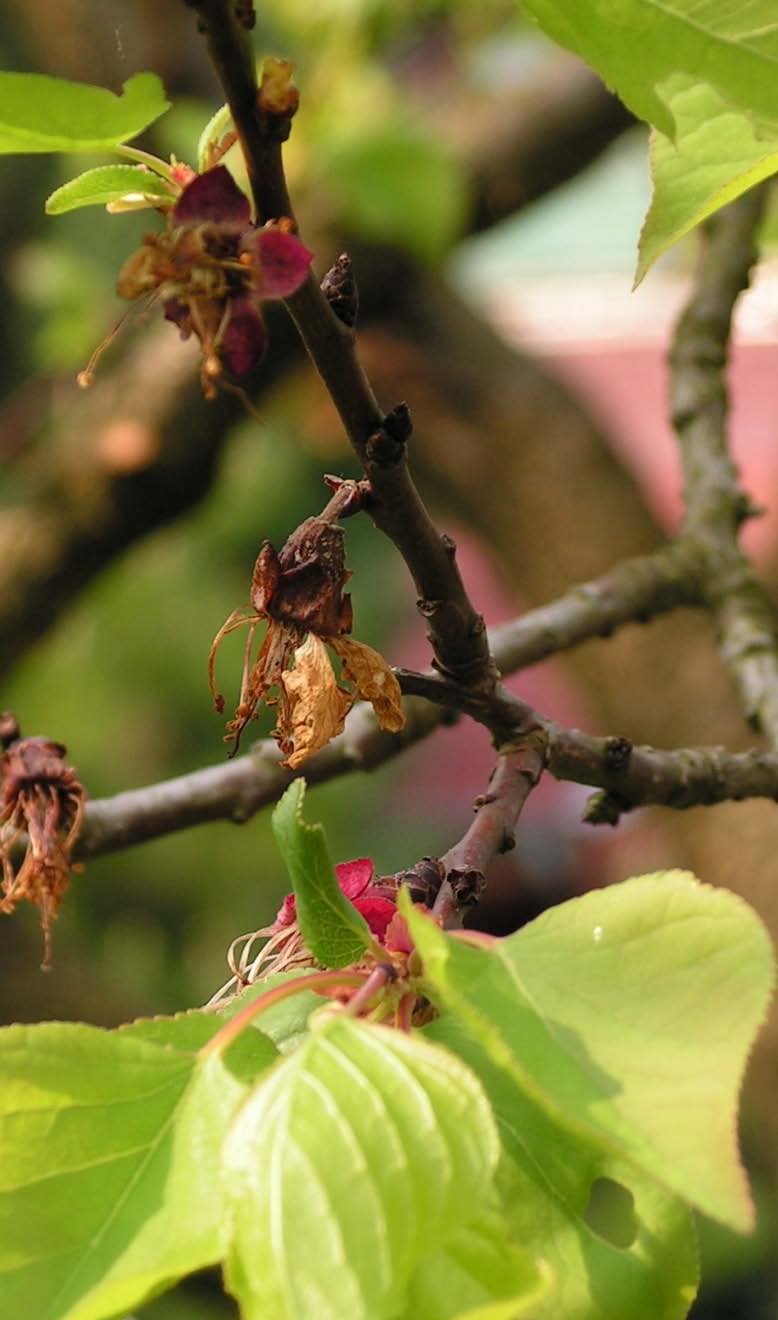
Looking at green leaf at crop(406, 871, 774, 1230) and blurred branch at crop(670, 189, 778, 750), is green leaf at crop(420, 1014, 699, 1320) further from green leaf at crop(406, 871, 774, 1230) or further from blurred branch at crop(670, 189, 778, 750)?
blurred branch at crop(670, 189, 778, 750)

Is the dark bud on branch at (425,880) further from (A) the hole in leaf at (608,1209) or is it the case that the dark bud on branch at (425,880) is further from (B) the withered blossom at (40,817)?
(A) the hole in leaf at (608,1209)

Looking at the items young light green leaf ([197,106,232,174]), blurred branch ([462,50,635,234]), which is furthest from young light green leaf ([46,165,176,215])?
blurred branch ([462,50,635,234])

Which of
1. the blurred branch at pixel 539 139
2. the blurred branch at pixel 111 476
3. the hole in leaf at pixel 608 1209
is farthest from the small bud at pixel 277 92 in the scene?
the hole in leaf at pixel 608 1209

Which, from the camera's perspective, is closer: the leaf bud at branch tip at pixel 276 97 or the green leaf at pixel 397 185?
the leaf bud at branch tip at pixel 276 97

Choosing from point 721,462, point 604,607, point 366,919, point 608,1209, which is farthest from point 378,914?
point 608,1209

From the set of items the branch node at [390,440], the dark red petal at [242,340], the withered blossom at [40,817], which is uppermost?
the dark red petal at [242,340]

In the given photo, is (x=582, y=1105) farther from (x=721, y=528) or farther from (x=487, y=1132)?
(x=721, y=528)

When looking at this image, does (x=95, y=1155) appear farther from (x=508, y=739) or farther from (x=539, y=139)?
(x=539, y=139)

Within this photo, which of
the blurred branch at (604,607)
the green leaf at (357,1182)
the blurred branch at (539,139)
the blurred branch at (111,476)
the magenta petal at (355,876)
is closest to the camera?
the green leaf at (357,1182)
